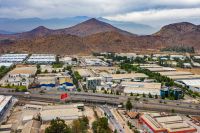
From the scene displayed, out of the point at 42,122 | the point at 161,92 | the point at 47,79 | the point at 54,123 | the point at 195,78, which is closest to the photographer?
the point at 54,123

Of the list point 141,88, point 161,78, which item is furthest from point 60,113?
point 161,78

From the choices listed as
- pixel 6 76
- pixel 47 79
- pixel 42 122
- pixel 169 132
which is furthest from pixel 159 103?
pixel 6 76

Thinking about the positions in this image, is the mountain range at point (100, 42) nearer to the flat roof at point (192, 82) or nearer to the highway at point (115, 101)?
the flat roof at point (192, 82)

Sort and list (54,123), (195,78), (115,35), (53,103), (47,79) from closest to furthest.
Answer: (54,123) → (53,103) → (47,79) → (195,78) → (115,35)

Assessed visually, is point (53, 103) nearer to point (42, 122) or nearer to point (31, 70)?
point (42, 122)

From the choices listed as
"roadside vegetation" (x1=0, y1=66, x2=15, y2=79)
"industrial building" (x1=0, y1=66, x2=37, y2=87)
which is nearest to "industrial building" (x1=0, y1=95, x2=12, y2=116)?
"industrial building" (x1=0, y1=66, x2=37, y2=87)

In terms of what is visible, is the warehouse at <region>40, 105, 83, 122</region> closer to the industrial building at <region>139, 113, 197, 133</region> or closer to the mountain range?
the industrial building at <region>139, 113, 197, 133</region>

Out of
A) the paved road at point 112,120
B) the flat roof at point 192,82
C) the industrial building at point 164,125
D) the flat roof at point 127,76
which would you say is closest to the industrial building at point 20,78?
the flat roof at point 127,76
